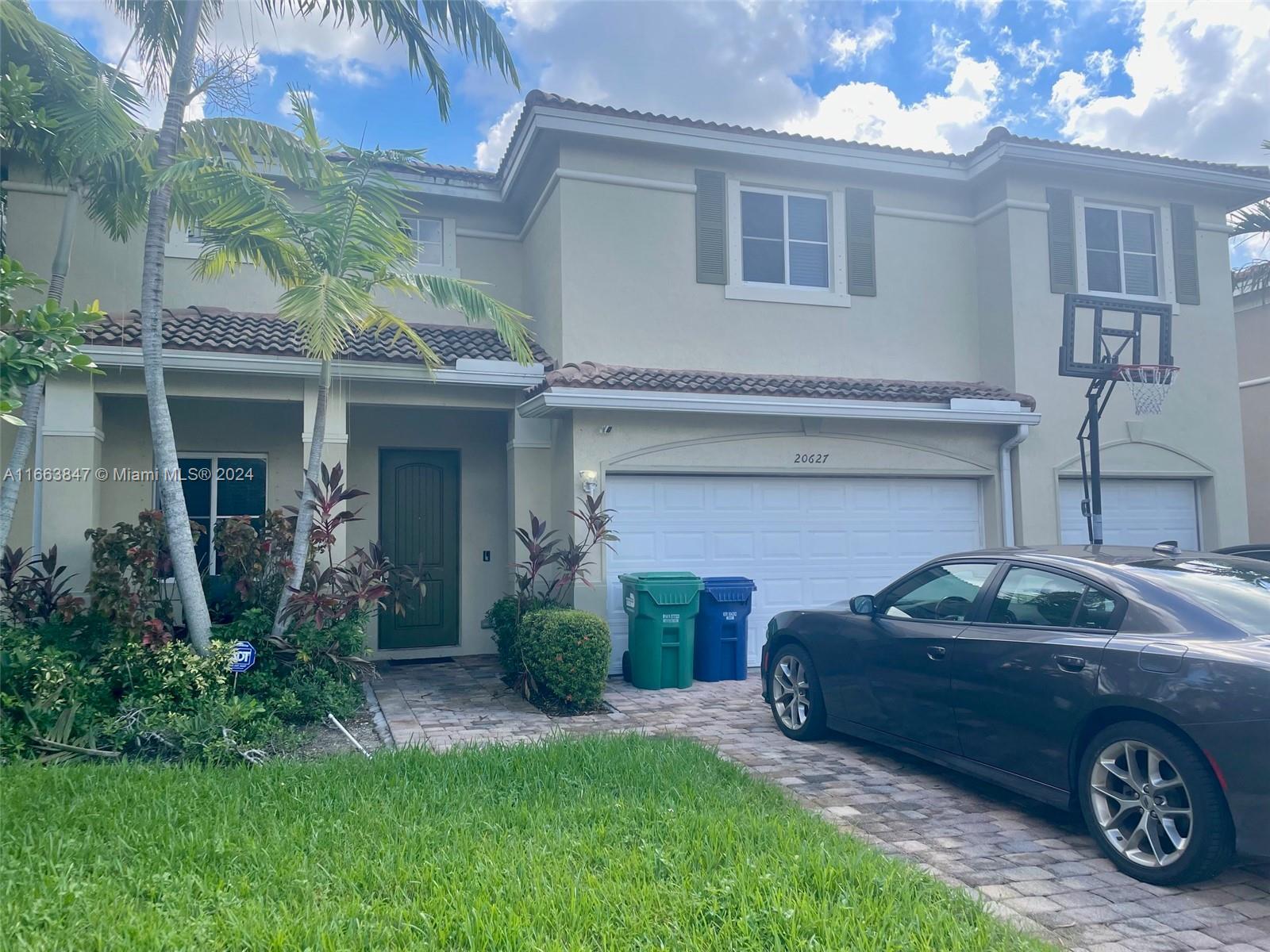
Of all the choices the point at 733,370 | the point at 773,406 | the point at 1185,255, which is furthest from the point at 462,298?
the point at 1185,255

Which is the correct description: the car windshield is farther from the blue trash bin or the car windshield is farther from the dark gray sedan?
the blue trash bin

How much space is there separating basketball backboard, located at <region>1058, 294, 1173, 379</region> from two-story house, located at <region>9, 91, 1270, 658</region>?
1.24ft

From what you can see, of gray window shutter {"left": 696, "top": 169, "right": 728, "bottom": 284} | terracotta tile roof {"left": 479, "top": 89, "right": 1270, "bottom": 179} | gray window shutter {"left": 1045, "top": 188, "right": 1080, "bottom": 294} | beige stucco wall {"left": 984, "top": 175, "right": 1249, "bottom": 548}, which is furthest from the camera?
gray window shutter {"left": 1045, "top": 188, "right": 1080, "bottom": 294}

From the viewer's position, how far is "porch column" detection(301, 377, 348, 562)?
29.6ft

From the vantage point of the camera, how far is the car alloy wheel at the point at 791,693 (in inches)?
260

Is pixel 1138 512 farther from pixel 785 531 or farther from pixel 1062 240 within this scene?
pixel 785 531

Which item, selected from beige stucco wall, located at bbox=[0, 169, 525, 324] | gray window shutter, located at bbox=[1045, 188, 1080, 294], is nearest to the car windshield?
beige stucco wall, located at bbox=[0, 169, 525, 324]

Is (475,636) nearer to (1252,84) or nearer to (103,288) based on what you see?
(103,288)

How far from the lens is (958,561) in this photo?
5.79m

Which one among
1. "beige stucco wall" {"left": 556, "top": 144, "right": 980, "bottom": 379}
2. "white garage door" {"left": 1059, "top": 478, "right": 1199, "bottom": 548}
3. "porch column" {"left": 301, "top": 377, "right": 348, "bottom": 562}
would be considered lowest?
"white garage door" {"left": 1059, "top": 478, "right": 1199, "bottom": 548}

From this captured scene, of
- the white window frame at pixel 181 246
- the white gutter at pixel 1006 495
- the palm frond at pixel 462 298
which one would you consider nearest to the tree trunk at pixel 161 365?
the palm frond at pixel 462 298

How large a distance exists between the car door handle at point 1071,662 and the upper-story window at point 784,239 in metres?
7.26

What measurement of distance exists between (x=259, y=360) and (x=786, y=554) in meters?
6.09

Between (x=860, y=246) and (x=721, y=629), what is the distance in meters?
5.44
